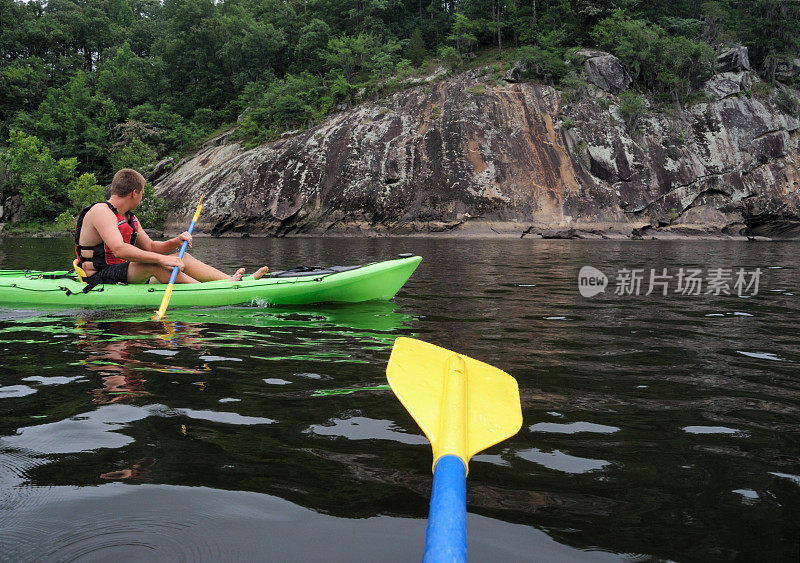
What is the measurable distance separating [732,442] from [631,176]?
101ft

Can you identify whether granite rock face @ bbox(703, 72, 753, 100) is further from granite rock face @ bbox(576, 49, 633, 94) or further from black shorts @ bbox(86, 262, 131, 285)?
black shorts @ bbox(86, 262, 131, 285)

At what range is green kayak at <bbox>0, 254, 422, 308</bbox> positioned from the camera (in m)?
6.32

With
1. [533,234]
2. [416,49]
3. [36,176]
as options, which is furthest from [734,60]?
[36,176]

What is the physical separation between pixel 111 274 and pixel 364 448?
16.7 feet

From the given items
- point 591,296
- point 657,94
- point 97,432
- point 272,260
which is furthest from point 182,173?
point 97,432

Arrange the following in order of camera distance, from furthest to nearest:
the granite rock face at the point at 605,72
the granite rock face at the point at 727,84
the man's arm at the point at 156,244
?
the granite rock face at the point at 727,84 < the granite rock face at the point at 605,72 < the man's arm at the point at 156,244

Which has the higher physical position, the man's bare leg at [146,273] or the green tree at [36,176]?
the green tree at [36,176]

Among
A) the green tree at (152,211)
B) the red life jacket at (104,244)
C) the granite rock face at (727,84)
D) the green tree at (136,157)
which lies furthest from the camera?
the green tree at (136,157)

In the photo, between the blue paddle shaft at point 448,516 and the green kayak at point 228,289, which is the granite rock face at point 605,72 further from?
the blue paddle shaft at point 448,516

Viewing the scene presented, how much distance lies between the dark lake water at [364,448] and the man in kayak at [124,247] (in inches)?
41.7

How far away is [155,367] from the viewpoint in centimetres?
379

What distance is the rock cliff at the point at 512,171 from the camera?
29219 millimetres

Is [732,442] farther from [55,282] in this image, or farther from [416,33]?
[416,33]

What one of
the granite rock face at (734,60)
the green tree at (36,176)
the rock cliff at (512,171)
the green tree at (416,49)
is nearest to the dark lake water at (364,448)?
the rock cliff at (512,171)
